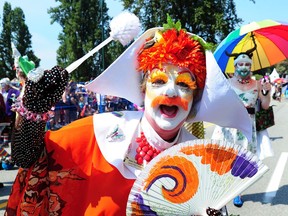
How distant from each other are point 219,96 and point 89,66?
125 ft

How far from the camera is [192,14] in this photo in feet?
88.6

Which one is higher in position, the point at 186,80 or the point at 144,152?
the point at 186,80

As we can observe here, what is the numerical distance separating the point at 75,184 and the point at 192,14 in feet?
86.1

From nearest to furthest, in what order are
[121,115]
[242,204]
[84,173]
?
[84,173] → [121,115] → [242,204]

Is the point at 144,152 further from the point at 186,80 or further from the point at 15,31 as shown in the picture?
the point at 15,31

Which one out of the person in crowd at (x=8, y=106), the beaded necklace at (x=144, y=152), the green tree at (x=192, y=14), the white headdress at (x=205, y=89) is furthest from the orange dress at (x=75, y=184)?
the green tree at (x=192, y=14)

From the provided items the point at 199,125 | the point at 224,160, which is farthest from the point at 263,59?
the point at 224,160

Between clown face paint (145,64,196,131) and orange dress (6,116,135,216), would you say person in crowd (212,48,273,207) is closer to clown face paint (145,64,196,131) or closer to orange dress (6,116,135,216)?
clown face paint (145,64,196,131)

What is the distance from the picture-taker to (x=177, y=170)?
161 cm

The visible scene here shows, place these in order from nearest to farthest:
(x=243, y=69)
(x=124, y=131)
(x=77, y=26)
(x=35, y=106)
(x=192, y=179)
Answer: (x=35, y=106)
(x=192, y=179)
(x=124, y=131)
(x=243, y=69)
(x=77, y=26)

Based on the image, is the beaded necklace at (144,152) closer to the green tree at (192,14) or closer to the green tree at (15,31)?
the green tree at (192,14)

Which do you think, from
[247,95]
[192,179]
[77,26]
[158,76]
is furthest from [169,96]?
[77,26]

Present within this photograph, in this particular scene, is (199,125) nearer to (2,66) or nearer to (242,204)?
(242,204)

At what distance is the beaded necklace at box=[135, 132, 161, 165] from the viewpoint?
187 cm
